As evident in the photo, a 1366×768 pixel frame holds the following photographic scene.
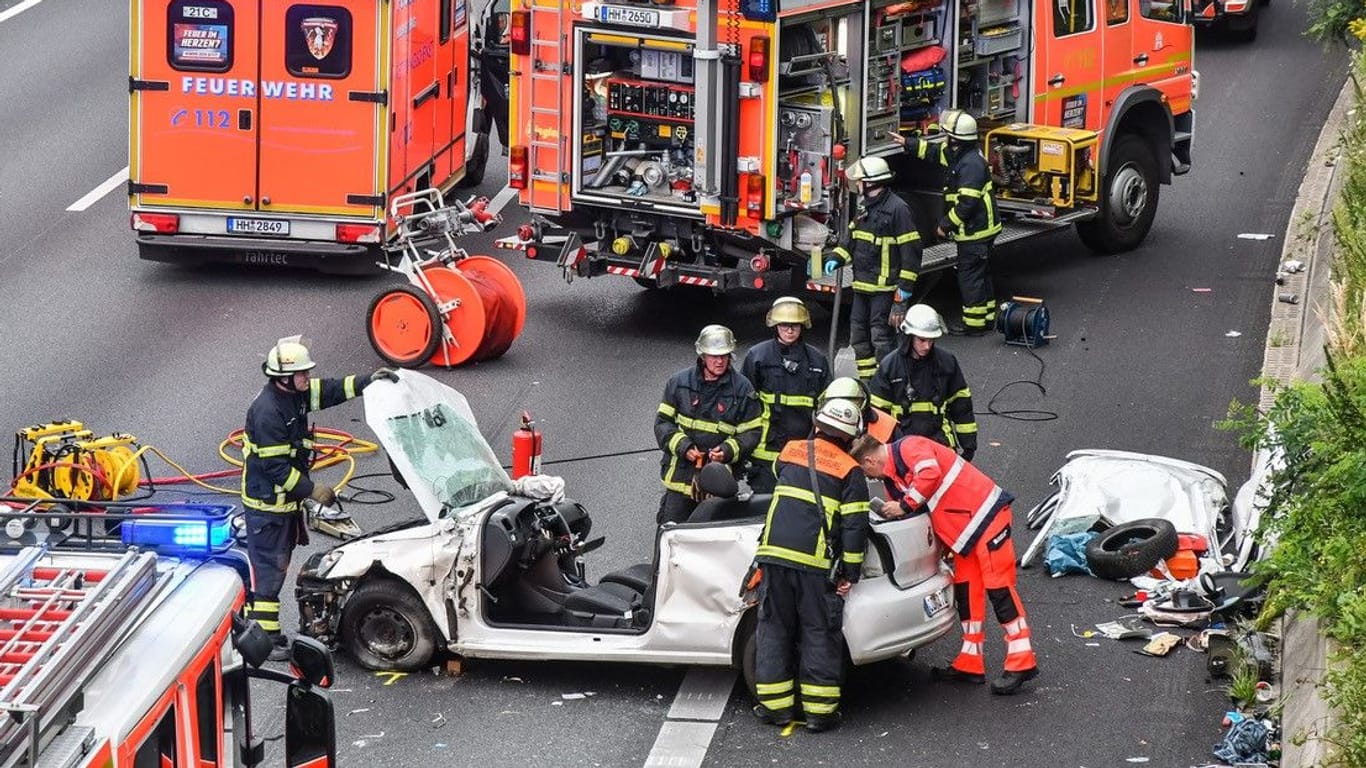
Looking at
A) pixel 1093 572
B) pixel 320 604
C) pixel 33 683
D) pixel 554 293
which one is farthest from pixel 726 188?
pixel 33 683

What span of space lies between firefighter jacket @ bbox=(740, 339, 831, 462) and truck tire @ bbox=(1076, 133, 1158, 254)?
683cm

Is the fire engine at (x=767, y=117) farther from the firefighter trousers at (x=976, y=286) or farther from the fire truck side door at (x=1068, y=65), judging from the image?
the firefighter trousers at (x=976, y=286)

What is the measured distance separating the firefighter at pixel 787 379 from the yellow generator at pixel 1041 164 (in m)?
5.50

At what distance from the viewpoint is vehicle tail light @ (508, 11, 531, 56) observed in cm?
1605

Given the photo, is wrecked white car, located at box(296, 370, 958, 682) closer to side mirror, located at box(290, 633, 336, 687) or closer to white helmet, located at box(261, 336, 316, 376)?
white helmet, located at box(261, 336, 316, 376)

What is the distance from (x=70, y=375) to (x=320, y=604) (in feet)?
18.3

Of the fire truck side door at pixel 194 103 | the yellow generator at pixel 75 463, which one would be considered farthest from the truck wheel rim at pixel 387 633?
the fire truck side door at pixel 194 103

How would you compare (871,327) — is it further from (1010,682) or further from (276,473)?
(276,473)

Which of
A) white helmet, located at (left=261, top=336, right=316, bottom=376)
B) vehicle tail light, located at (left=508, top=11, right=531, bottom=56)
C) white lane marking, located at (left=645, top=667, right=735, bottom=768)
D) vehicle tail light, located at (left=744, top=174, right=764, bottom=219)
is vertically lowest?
white lane marking, located at (left=645, top=667, right=735, bottom=768)

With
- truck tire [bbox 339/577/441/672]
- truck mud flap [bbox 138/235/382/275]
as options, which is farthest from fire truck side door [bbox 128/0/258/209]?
truck tire [bbox 339/577/441/672]

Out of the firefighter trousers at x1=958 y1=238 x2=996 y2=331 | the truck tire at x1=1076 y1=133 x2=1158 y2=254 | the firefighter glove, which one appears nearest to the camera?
the firefighter glove

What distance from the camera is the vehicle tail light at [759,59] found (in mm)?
15016

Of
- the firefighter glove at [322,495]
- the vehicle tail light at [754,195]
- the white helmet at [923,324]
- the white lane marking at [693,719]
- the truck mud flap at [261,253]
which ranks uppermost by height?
the vehicle tail light at [754,195]

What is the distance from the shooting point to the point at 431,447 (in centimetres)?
1081
